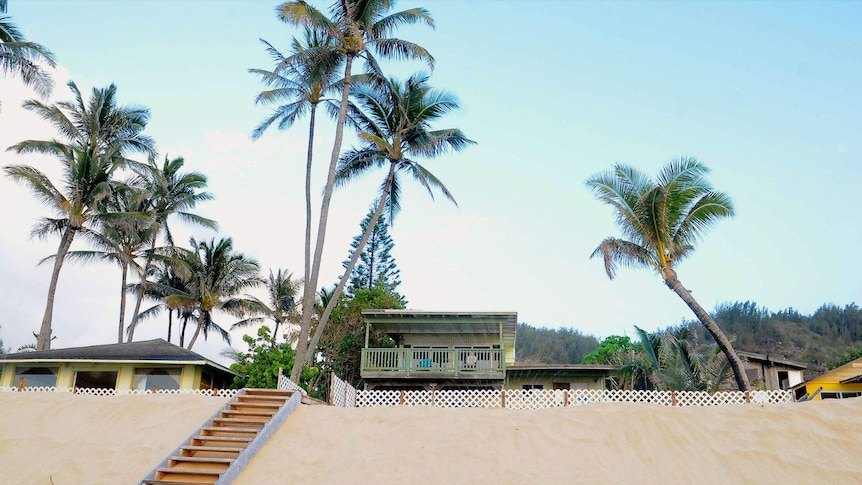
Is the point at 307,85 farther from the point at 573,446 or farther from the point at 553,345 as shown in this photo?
the point at 553,345

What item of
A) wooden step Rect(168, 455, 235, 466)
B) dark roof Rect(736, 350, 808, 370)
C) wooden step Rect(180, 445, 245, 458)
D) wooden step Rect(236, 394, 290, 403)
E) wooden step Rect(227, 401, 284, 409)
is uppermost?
dark roof Rect(736, 350, 808, 370)

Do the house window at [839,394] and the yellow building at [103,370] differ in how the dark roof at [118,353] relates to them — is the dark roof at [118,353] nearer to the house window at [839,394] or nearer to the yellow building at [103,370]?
the yellow building at [103,370]

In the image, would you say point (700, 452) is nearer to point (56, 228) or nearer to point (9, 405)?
point (9, 405)

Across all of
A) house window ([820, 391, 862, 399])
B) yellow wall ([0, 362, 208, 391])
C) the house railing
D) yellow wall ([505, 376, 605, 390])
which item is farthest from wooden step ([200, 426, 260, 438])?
house window ([820, 391, 862, 399])

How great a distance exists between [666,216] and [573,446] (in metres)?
9.73

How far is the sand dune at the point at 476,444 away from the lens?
1005cm

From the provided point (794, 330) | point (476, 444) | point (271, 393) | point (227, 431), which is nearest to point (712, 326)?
point (476, 444)

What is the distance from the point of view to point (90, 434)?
1205cm

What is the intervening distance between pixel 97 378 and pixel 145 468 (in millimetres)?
11166

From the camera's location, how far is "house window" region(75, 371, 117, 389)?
20109mm

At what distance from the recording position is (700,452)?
1058 centimetres

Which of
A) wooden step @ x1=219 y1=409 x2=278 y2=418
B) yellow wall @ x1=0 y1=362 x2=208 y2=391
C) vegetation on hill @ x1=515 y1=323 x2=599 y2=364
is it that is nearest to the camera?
wooden step @ x1=219 y1=409 x2=278 y2=418

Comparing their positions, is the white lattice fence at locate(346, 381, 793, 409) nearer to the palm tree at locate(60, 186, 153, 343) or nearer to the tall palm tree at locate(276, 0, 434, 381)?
the tall palm tree at locate(276, 0, 434, 381)

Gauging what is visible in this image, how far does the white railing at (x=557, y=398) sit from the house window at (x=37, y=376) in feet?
32.1
